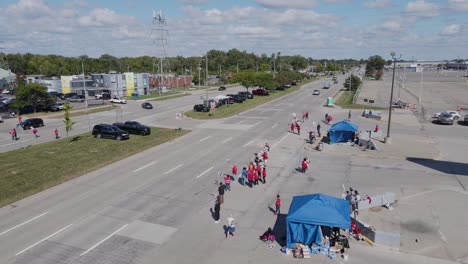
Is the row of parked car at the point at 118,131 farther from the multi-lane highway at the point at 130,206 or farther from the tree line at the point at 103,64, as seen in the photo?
the tree line at the point at 103,64

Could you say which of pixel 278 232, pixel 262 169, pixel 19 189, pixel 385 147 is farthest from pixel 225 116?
pixel 278 232

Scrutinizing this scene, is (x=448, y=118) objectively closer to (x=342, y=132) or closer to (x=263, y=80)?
(x=342, y=132)

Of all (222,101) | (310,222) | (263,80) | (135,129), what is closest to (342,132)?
(310,222)

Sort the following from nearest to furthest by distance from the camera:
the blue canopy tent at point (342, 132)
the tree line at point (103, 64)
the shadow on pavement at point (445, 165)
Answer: the shadow on pavement at point (445, 165) → the blue canopy tent at point (342, 132) → the tree line at point (103, 64)

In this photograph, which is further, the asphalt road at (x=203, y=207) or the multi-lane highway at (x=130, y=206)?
the multi-lane highway at (x=130, y=206)

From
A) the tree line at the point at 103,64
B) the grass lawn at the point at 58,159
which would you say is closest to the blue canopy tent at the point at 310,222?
the grass lawn at the point at 58,159

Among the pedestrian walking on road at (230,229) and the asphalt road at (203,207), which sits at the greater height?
the pedestrian walking on road at (230,229)
